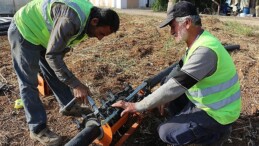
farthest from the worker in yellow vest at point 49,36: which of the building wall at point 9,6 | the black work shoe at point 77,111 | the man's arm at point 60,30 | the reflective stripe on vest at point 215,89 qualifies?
the building wall at point 9,6

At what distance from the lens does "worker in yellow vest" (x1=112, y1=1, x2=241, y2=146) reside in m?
2.55

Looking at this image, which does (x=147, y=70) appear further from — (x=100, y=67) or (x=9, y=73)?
(x=9, y=73)

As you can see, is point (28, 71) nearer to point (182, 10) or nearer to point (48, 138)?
point (48, 138)

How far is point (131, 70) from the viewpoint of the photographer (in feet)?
16.3

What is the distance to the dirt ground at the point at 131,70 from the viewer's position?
348cm

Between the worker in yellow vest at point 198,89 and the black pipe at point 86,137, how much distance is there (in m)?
0.29

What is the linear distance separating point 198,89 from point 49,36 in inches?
57.3

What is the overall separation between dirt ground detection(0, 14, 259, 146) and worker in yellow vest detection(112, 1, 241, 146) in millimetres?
645

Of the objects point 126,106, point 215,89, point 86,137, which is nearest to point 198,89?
point 215,89

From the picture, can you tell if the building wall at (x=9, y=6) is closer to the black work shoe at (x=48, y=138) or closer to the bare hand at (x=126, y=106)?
the black work shoe at (x=48, y=138)

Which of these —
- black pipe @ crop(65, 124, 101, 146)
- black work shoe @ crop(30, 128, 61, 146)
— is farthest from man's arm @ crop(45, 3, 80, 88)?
black work shoe @ crop(30, 128, 61, 146)

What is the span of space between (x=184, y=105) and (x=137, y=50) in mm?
2606

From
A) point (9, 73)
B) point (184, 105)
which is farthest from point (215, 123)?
point (9, 73)

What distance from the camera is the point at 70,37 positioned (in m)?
2.81
